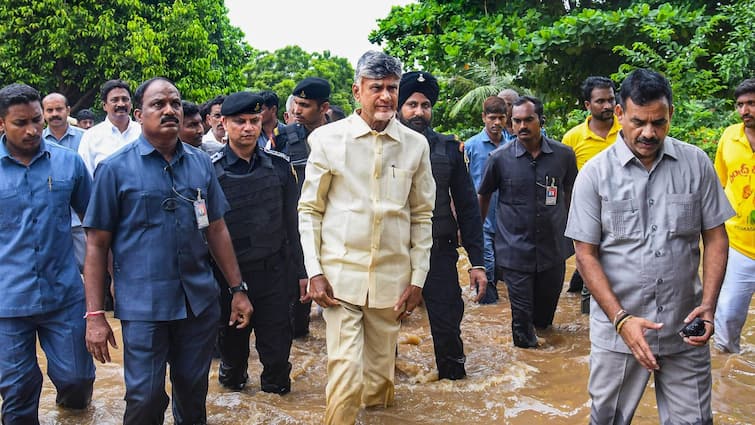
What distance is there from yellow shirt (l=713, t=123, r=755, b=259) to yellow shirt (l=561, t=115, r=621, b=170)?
1.42m

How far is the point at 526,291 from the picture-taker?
572 centimetres

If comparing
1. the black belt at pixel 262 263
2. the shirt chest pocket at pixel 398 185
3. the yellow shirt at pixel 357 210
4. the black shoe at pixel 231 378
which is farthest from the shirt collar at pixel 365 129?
the black shoe at pixel 231 378

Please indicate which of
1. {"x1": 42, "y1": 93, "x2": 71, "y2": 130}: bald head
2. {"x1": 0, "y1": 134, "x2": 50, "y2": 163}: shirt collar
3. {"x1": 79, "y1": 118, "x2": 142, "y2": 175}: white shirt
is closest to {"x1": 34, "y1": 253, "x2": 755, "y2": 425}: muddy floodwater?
{"x1": 0, "y1": 134, "x2": 50, "y2": 163}: shirt collar

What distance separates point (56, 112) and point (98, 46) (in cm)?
1303

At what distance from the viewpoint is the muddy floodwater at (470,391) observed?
14.5ft

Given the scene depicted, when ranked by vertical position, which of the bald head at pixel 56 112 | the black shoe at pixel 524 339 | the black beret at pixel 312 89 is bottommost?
the black shoe at pixel 524 339

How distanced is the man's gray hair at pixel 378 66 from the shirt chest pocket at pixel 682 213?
1.54 m

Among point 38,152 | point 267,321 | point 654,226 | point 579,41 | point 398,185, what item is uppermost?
point 579,41

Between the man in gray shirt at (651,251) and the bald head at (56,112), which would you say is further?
the bald head at (56,112)

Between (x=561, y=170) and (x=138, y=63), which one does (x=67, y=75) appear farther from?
(x=561, y=170)

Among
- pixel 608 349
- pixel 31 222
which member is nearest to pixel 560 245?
pixel 608 349

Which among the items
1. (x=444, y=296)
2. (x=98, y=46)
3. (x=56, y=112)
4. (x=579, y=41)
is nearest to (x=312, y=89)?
(x=444, y=296)

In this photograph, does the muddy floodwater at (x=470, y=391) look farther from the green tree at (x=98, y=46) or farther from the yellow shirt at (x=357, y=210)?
the green tree at (x=98, y=46)

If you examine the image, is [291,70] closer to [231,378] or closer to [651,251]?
[231,378]
